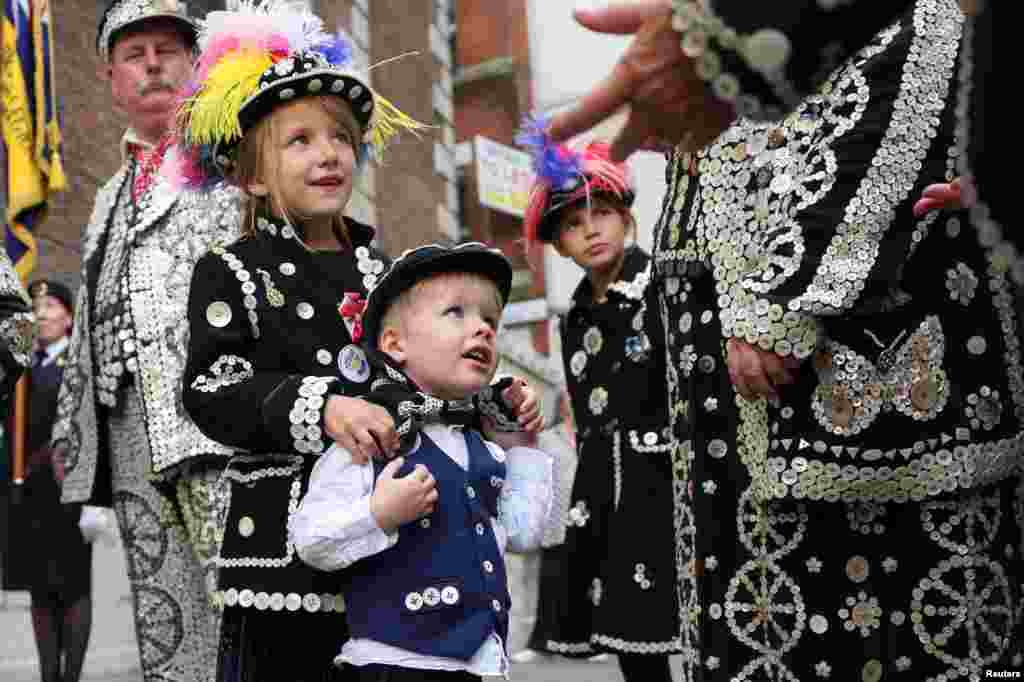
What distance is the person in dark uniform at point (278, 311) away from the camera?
8.56ft

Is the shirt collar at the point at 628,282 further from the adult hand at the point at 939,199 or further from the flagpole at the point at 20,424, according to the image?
the flagpole at the point at 20,424

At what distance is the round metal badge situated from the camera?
2.78m

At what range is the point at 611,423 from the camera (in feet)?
15.5

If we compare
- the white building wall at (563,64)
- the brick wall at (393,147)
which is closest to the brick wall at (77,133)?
the brick wall at (393,147)

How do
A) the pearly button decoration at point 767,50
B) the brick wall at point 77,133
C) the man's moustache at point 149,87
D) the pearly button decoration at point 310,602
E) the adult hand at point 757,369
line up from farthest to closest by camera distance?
the brick wall at point 77,133 < the man's moustache at point 149,87 < the pearly button decoration at point 310,602 < the adult hand at point 757,369 < the pearly button decoration at point 767,50

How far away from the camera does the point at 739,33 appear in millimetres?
1606

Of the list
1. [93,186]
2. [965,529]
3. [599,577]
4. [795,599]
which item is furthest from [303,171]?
[93,186]

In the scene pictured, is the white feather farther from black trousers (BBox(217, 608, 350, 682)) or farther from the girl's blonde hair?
black trousers (BBox(217, 608, 350, 682))

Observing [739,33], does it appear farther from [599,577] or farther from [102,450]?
[599,577]

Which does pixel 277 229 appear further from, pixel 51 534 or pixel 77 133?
pixel 77 133

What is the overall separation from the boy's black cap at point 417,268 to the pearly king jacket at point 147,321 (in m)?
0.93

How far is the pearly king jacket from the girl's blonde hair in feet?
1.59

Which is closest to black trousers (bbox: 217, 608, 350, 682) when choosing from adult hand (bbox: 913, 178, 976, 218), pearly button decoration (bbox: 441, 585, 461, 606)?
pearly button decoration (bbox: 441, 585, 461, 606)

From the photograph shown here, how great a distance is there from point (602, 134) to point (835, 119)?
0.73 m
